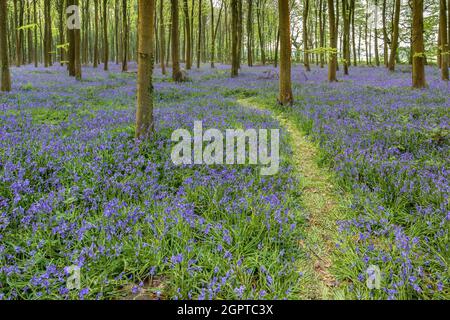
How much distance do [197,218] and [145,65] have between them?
414cm

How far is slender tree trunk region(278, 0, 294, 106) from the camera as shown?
40.1 ft

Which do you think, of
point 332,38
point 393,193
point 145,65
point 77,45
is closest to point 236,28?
point 332,38

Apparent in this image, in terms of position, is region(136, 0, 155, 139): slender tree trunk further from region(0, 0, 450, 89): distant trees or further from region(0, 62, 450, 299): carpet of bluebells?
region(0, 0, 450, 89): distant trees

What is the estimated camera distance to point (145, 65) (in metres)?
6.98

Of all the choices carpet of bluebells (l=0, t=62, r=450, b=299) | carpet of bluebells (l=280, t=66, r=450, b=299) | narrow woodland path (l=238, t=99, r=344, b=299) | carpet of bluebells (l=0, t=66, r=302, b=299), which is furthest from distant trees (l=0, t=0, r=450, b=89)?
carpet of bluebells (l=0, t=66, r=302, b=299)

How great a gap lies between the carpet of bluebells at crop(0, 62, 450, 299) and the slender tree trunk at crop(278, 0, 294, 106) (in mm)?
5252

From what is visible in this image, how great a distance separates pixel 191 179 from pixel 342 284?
3016mm

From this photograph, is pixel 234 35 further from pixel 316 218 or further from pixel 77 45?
pixel 316 218

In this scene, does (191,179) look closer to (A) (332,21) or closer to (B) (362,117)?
(B) (362,117)

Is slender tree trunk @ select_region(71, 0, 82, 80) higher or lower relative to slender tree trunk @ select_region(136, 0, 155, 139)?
higher

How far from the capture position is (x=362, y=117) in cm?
999

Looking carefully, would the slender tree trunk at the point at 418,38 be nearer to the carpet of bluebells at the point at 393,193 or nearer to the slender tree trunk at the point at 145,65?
the carpet of bluebells at the point at 393,193
